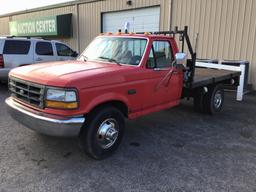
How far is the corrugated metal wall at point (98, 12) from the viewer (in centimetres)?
1167

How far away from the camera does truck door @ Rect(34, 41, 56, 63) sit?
31.4ft

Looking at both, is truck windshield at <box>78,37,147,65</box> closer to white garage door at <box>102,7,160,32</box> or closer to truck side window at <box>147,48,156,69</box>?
truck side window at <box>147,48,156,69</box>

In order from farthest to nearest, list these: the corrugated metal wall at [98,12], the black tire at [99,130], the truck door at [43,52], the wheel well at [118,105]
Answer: the corrugated metal wall at [98,12], the truck door at [43,52], the wheel well at [118,105], the black tire at [99,130]

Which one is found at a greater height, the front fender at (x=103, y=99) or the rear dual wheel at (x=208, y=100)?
the front fender at (x=103, y=99)

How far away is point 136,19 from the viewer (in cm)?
1302

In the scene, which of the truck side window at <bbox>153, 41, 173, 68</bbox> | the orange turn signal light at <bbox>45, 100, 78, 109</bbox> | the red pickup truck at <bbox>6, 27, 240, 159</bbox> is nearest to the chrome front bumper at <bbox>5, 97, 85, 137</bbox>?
the red pickup truck at <bbox>6, 27, 240, 159</bbox>

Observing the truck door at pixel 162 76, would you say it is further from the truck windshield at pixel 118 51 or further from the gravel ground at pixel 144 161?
the gravel ground at pixel 144 161

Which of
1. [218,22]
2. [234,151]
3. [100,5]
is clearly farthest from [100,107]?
[100,5]

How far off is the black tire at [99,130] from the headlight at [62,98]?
1.38 ft

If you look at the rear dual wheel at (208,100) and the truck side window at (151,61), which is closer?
the truck side window at (151,61)

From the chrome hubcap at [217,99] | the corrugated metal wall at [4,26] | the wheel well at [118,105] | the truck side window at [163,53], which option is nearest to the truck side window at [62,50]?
the truck side window at [163,53]

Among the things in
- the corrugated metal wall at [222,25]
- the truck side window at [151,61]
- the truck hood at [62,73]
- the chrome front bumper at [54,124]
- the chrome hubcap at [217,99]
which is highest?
the corrugated metal wall at [222,25]

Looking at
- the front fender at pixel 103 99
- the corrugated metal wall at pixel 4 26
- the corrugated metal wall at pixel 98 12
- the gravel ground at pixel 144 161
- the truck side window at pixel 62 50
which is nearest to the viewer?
the gravel ground at pixel 144 161

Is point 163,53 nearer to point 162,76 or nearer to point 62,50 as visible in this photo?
point 162,76
